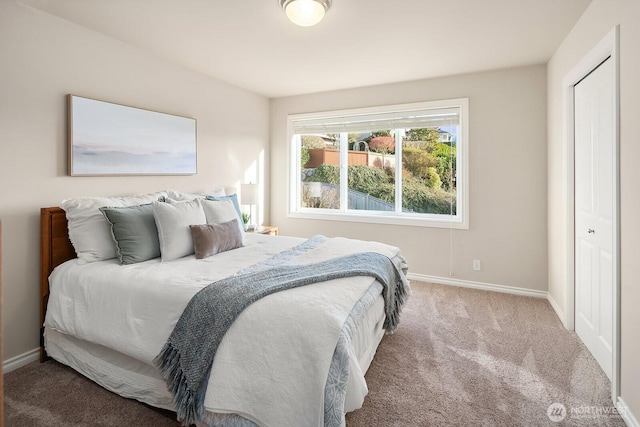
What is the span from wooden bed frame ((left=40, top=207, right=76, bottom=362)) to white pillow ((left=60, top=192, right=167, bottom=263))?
7 cm

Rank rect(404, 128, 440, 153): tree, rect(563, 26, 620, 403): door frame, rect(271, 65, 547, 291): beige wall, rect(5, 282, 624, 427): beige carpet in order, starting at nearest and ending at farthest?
rect(5, 282, 624, 427): beige carpet → rect(563, 26, 620, 403): door frame → rect(271, 65, 547, 291): beige wall → rect(404, 128, 440, 153): tree

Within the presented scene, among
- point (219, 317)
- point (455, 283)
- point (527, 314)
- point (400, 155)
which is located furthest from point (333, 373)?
point (400, 155)

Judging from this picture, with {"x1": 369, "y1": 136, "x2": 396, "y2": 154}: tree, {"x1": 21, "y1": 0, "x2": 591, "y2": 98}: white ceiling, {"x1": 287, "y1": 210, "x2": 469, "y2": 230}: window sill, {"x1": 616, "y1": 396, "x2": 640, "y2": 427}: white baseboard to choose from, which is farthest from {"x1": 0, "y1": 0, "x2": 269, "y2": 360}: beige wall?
{"x1": 616, "y1": 396, "x2": 640, "y2": 427}: white baseboard

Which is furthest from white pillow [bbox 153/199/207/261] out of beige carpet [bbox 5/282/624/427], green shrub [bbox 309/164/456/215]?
green shrub [bbox 309/164/456/215]

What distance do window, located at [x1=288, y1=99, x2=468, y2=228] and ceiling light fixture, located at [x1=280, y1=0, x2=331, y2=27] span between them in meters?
2.19

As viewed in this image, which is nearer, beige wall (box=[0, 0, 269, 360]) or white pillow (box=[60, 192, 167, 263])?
→ beige wall (box=[0, 0, 269, 360])

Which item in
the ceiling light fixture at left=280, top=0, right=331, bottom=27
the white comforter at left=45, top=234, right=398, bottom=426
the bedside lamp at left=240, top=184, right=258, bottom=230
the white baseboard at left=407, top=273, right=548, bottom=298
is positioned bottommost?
the white baseboard at left=407, top=273, right=548, bottom=298

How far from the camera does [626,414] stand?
192cm

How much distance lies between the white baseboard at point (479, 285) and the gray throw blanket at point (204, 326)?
248cm

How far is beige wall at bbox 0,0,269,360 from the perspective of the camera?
2.43 m

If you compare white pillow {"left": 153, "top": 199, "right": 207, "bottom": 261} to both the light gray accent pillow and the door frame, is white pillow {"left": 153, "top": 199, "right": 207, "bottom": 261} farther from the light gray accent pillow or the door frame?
the door frame

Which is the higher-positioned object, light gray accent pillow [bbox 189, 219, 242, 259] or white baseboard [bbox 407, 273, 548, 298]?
light gray accent pillow [bbox 189, 219, 242, 259]

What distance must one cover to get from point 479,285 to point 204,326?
11.1 feet

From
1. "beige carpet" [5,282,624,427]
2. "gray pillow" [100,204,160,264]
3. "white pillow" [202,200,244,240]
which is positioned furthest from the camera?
"white pillow" [202,200,244,240]
